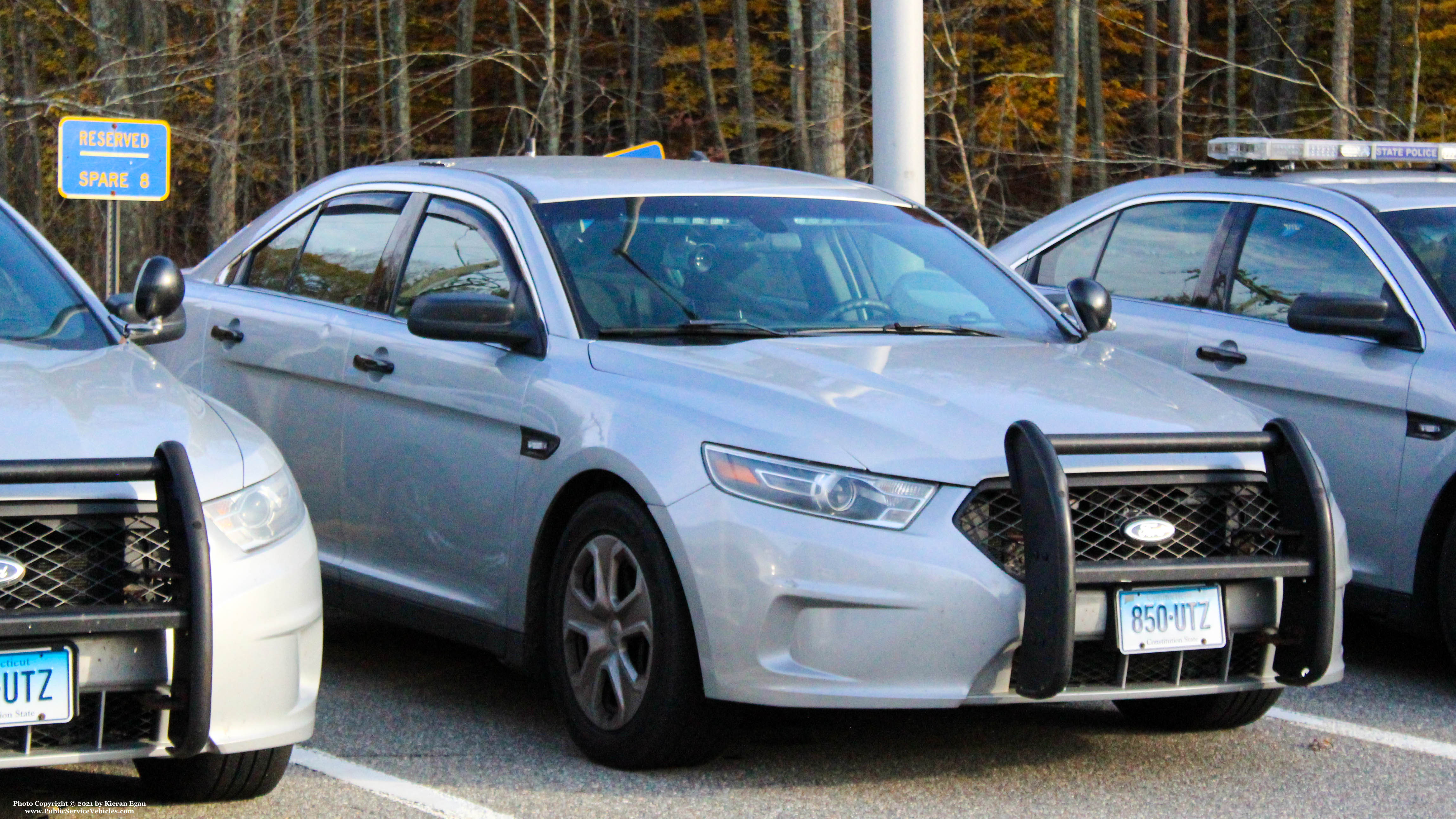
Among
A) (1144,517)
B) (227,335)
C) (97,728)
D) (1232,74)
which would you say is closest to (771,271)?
(1144,517)

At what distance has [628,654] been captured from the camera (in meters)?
4.77

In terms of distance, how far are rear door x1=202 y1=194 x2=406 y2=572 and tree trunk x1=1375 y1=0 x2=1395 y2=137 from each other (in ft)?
81.1

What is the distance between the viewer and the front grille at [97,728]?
3.77 metres

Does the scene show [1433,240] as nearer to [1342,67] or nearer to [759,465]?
[759,465]

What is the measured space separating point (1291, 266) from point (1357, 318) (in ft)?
2.25

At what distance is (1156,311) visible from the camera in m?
7.11

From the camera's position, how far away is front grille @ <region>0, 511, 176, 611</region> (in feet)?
12.4

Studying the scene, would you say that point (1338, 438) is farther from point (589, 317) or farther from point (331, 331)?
point (331, 331)

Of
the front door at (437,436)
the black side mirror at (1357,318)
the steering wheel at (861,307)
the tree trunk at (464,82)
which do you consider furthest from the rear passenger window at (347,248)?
the tree trunk at (464,82)

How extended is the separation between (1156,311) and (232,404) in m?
3.49

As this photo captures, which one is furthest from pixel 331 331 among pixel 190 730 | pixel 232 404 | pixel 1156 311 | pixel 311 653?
pixel 1156 311

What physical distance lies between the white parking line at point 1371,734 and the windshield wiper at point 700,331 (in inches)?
75.2

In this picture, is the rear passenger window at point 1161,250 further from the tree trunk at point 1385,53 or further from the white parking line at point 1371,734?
the tree trunk at point 1385,53

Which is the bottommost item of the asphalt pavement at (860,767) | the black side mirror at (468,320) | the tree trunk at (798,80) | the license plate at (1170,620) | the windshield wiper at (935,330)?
the asphalt pavement at (860,767)
